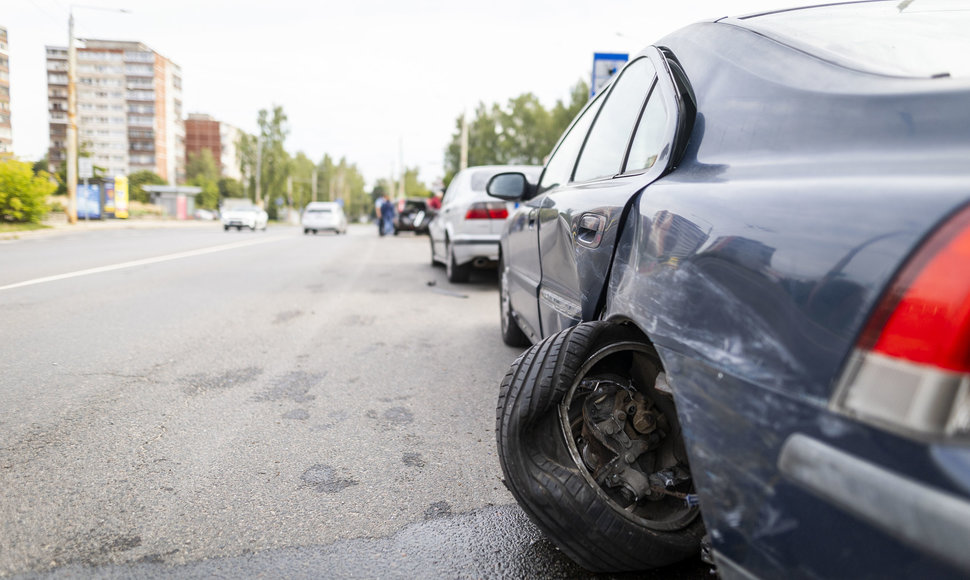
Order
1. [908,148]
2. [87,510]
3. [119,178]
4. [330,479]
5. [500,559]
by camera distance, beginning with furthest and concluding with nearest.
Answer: [119,178], [330,479], [87,510], [500,559], [908,148]

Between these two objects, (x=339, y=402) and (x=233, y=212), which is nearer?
(x=339, y=402)

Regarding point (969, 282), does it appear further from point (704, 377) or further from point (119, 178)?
point (119, 178)

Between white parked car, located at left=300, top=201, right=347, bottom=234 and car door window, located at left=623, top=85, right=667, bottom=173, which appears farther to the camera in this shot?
white parked car, located at left=300, top=201, right=347, bottom=234

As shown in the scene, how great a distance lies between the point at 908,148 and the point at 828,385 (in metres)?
0.47

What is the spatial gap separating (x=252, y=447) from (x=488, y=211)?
563cm

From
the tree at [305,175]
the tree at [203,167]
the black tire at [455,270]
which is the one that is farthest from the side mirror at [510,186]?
the tree at [203,167]

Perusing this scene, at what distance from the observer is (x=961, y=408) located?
898 millimetres

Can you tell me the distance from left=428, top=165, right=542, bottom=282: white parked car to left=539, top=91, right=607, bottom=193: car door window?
3.65 metres

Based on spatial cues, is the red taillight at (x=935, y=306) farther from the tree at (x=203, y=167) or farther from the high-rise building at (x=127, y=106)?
the high-rise building at (x=127, y=106)

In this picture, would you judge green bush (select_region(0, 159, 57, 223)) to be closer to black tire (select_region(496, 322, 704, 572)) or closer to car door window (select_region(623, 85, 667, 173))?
car door window (select_region(623, 85, 667, 173))

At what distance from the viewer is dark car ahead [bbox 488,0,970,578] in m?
0.93

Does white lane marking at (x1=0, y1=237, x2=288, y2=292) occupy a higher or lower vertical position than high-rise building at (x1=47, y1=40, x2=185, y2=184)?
lower

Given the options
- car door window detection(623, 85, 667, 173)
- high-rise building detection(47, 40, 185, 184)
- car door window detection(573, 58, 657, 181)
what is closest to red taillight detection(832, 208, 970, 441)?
car door window detection(623, 85, 667, 173)

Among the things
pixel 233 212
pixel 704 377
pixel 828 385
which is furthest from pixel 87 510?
pixel 233 212
